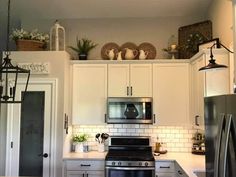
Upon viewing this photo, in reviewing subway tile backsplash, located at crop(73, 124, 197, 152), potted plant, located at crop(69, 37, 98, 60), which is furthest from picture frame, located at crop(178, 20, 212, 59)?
potted plant, located at crop(69, 37, 98, 60)

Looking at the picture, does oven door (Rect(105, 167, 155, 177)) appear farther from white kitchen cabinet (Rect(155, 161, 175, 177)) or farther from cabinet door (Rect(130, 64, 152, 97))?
cabinet door (Rect(130, 64, 152, 97))

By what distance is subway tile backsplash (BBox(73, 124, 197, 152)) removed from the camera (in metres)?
4.54

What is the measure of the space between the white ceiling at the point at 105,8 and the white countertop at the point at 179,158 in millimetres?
2214

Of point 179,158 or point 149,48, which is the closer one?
point 179,158

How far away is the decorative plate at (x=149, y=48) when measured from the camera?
4645 millimetres

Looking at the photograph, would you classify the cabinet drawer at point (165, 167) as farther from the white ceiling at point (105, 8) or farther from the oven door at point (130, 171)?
the white ceiling at point (105, 8)

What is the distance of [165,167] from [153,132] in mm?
793

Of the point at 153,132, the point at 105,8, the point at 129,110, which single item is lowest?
the point at 153,132

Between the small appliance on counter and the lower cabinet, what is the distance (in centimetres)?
142

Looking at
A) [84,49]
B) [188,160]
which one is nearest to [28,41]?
[84,49]

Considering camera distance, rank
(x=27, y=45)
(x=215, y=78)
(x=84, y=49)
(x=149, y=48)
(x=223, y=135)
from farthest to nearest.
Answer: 1. (x=149, y=48)
2. (x=84, y=49)
3. (x=27, y=45)
4. (x=215, y=78)
5. (x=223, y=135)

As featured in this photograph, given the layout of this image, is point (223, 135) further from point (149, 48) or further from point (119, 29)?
point (119, 29)

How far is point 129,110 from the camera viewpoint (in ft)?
14.2

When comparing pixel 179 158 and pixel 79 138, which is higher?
pixel 79 138
